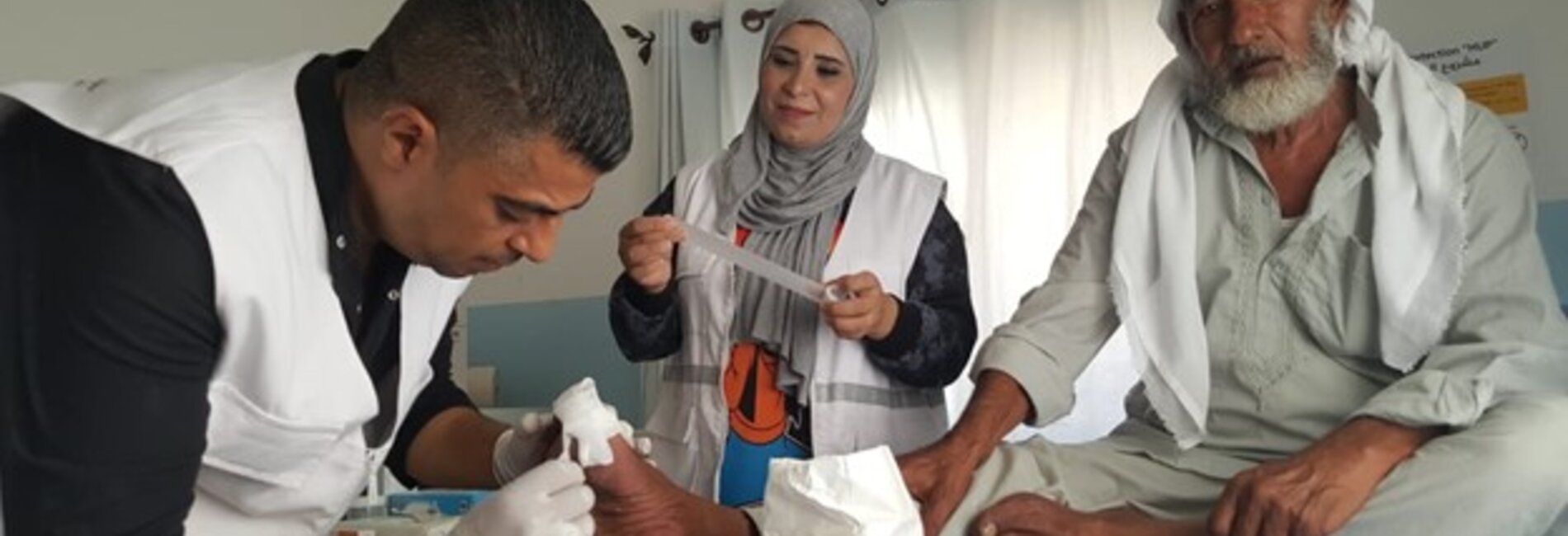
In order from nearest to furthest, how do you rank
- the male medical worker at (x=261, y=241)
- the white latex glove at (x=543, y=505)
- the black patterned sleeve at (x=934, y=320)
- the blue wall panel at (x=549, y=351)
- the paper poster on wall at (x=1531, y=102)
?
the male medical worker at (x=261, y=241)
the white latex glove at (x=543, y=505)
the black patterned sleeve at (x=934, y=320)
the paper poster on wall at (x=1531, y=102)
the blue wall panel at (x=549, y=351)

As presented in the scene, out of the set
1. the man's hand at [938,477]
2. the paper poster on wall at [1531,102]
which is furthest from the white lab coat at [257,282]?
the paper poster on wall at [1531,102]

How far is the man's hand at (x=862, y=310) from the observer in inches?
59.1

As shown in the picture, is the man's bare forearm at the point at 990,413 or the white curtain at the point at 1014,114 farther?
the white curtain at the point at 1014,114

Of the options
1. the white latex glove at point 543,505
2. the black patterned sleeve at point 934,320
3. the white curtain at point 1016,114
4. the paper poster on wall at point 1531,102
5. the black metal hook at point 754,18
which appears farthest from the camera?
the black metal hook at point 754,18

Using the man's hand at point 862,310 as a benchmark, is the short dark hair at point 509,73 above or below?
above

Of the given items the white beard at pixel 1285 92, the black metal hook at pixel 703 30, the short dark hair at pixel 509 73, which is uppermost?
the short dark hair at pixel 509 73

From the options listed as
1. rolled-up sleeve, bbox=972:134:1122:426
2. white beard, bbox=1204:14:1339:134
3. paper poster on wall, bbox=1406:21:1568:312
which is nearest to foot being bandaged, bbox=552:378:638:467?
rolled-up sleeve, bbox=972:134:1122:426

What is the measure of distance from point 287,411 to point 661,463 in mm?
787

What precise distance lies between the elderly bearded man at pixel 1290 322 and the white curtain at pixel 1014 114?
80cm

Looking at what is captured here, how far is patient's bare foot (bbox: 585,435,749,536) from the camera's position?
1125 mm

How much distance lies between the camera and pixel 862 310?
1.50 m

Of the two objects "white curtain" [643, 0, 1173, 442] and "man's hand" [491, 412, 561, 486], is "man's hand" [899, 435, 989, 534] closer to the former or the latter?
"man's hand" [491, 412, 561, 486]

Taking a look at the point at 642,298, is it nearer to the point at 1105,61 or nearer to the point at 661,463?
the point at 661,463

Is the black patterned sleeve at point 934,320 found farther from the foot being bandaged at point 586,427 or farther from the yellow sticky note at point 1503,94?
the yellow sticky note at point 1503,94
